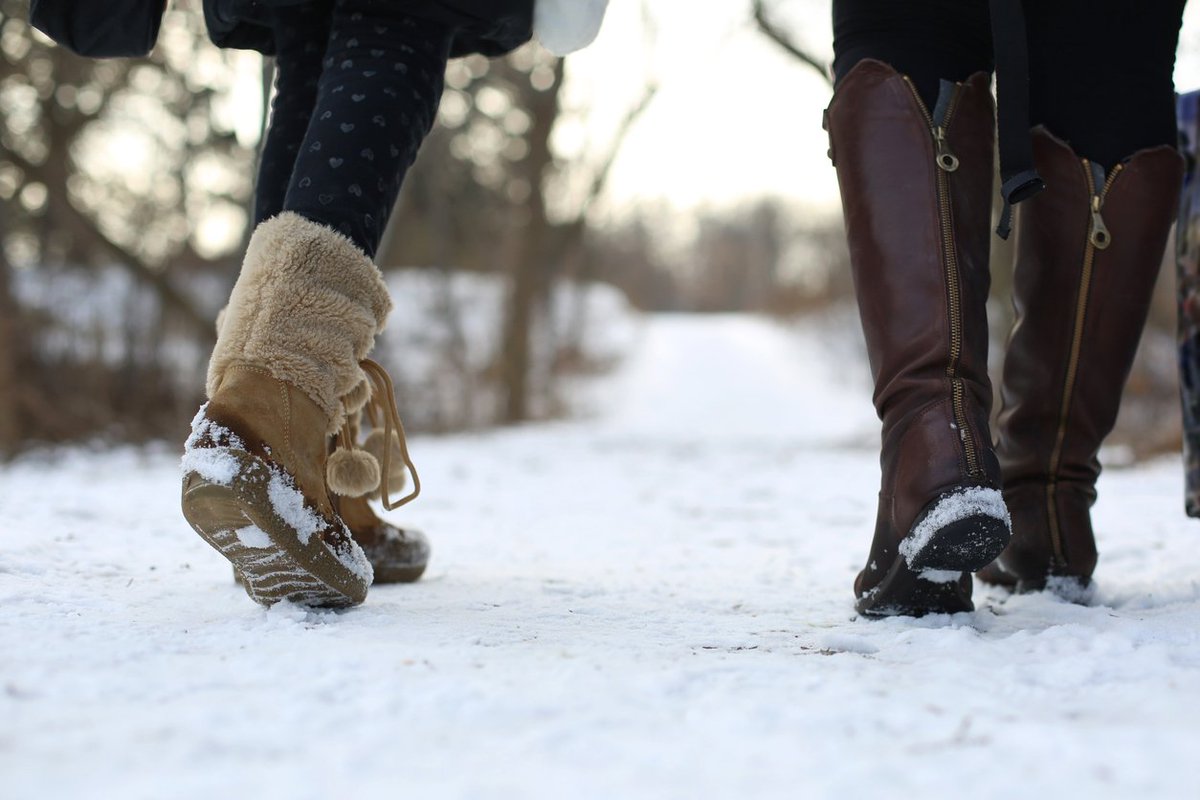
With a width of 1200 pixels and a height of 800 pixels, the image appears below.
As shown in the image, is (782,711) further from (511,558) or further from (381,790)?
(511,558)

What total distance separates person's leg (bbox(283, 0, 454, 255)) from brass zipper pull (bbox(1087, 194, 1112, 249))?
81cm

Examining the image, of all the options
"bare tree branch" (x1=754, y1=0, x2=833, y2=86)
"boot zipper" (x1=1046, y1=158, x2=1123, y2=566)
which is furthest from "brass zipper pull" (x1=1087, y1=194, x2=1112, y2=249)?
"bare tree branch" (x1=754, y1=0, x2=833, y2=86)

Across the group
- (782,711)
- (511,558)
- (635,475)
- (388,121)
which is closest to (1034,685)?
(782,711)

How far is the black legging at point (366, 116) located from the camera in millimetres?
1003

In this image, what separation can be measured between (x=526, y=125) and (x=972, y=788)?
817cm

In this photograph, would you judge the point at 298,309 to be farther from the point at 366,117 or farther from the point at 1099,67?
the point at 1099,67

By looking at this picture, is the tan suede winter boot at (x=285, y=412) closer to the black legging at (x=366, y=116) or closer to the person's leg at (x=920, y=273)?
the black legging at (x=366, y=116)

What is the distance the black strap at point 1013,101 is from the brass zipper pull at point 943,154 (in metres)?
0.06

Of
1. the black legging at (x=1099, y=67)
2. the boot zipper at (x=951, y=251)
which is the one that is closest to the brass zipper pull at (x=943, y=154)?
the boot zipper at (x=951, y=251)

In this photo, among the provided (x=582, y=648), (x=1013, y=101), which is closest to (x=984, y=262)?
(x=1013, y=101)

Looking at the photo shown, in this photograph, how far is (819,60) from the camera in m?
5.35

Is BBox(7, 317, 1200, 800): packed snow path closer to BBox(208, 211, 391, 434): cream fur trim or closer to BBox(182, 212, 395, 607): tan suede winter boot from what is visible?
BBox(182, 212, 395, 607): tan suede winter boot

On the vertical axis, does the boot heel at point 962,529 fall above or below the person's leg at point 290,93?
below

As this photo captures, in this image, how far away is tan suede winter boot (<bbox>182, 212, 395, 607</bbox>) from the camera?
90cm
